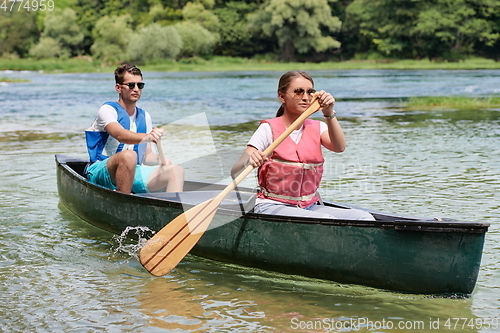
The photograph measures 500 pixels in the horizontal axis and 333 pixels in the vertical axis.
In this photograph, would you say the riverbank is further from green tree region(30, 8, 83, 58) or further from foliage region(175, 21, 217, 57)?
green tree region(30, 8, 83, 58)

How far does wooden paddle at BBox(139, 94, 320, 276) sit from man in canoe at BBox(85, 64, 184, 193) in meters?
0.87

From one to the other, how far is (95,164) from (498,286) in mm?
3424

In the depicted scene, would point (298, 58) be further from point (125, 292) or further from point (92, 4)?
point (125, 292)

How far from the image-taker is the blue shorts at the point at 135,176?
5.99 metres

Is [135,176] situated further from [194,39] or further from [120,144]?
[194,39]

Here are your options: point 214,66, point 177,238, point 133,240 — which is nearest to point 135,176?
point 133,240

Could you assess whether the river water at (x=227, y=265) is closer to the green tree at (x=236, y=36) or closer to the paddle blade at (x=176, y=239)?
the paddle blade at (x=176, y=239)

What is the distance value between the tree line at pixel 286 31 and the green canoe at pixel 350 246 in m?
50.5

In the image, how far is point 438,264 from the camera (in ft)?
13.8

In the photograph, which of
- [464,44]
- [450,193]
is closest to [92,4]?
[464,44]

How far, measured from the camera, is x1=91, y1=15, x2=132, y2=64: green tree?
6075 cm

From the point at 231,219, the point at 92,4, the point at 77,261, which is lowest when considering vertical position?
the point at 77,261

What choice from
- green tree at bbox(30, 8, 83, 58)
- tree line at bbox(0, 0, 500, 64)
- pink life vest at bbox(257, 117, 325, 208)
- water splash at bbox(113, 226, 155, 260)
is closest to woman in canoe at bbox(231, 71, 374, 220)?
pink life vest at bbox(257, 117, 325, 208)

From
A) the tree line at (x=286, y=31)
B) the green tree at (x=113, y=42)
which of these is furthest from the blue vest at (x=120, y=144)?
the green tree at (x=113, y=42)
